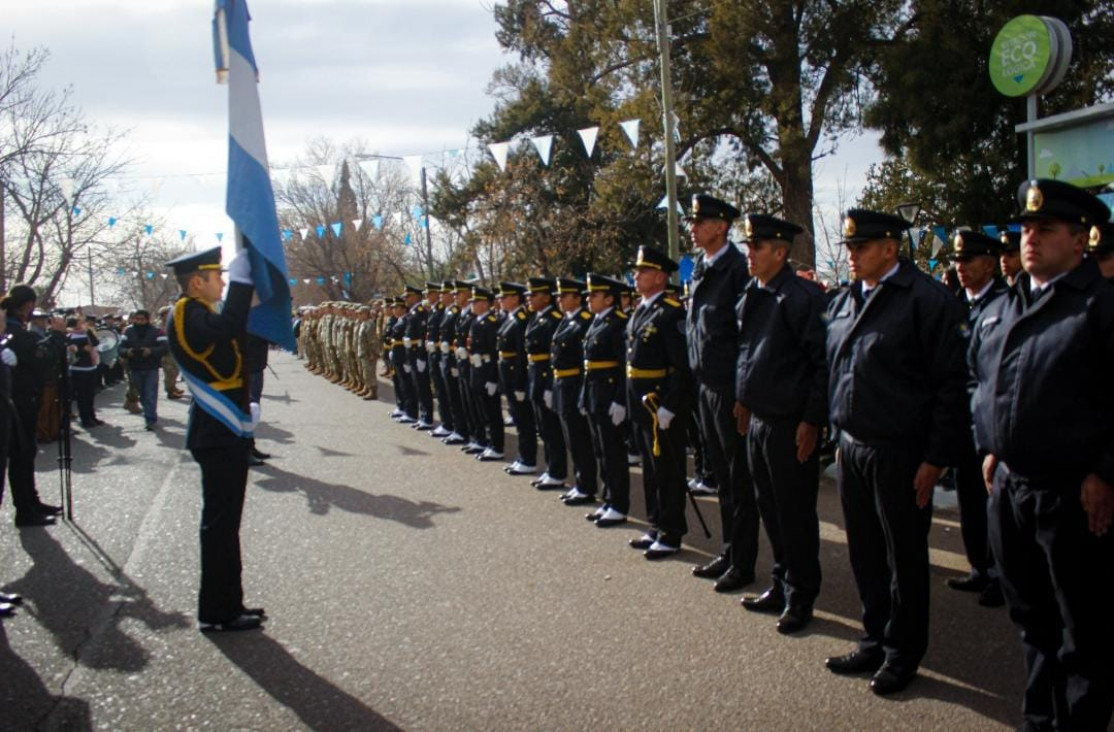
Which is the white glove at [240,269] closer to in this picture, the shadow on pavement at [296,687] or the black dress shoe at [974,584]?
the shadow on pavement at [296,687]

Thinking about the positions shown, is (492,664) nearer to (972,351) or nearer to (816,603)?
(816,603)

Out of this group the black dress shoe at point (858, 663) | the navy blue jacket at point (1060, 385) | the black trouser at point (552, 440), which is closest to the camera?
the navy blue jacket at point (1060, 385)

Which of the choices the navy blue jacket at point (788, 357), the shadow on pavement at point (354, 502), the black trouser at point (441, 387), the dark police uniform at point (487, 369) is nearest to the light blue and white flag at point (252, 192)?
the shadow on pavement at point (354, 502)

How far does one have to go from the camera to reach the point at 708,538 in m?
7.01

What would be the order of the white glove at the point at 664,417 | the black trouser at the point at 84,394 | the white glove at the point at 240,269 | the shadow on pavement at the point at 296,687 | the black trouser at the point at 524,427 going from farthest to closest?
the black trouser at the point at 84,394
the black trouser at the point at 524,427
the white glove at the point at 664,417
the white glove at the point at 240,269
the shadow on pavement at the point at 296,687

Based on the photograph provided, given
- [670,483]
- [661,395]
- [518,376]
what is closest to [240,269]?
[661,395]

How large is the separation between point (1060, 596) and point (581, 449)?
5.44 metres

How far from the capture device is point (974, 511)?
5754mm

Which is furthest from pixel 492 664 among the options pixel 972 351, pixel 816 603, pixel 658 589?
pixel 972 351

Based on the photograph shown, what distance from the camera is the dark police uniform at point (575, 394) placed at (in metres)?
8.56

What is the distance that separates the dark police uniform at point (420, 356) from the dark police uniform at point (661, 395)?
7.76 m

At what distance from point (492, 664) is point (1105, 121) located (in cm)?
1046

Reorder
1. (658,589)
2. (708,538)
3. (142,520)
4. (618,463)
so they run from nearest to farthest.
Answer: (658,589) < (708,538) < (618,463) < (142,520)

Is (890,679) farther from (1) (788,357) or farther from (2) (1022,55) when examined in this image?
(2) (1022,55)
